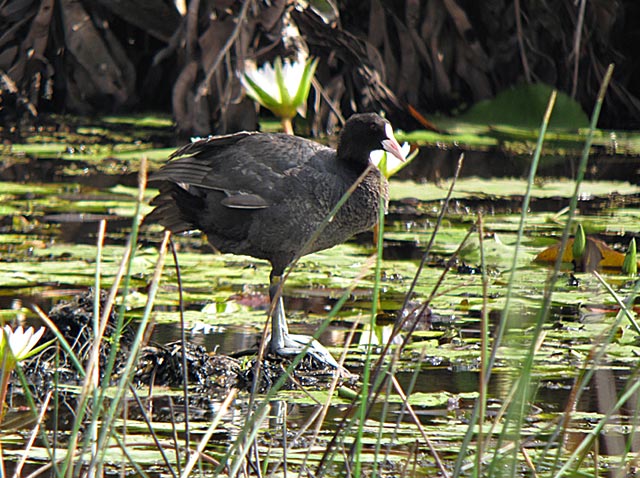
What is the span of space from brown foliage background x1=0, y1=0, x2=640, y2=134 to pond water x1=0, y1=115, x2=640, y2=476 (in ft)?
3.30

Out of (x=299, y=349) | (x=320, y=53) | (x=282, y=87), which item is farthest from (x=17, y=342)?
(x=320, y=53)

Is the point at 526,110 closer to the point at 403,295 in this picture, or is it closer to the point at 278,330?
the point at 403,295

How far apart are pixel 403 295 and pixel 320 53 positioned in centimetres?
435

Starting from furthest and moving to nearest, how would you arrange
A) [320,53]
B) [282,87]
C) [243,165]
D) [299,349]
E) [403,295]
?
1. [320,53]
2. [282,87]
3. [403,295]
4. [243,165]
5. [299,349]

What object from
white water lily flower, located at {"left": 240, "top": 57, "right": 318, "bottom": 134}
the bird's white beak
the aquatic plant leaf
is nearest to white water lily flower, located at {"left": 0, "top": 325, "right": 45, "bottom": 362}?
the bird's white beak

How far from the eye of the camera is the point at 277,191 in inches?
139

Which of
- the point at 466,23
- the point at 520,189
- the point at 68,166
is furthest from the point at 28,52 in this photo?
the point at 520,189

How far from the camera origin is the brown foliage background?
25.4 ft

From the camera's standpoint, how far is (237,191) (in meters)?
3.59

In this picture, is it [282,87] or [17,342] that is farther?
[282,87]

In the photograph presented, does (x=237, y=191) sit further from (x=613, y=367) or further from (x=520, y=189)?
(x=520, y=189)

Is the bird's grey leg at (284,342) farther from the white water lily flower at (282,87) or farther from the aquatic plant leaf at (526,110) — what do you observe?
the aquatic plant leaf at (526,110)

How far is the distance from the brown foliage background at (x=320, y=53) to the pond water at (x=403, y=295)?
1005mm

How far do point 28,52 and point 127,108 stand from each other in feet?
4.12
